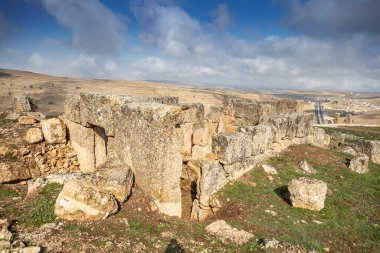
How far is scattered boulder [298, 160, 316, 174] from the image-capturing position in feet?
46.5

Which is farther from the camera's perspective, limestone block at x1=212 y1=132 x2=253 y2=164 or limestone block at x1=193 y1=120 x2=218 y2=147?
limestone block at x1=193 y1=120 x2=218 y2=147

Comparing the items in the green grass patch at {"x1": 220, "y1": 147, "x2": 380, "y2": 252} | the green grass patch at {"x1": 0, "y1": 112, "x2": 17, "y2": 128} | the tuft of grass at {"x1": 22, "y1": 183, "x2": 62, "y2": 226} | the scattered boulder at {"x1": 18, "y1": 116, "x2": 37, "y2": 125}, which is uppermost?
the scattered boulder at {"x1": 18, "y1": 116, "x2": 37, "y2": 125}

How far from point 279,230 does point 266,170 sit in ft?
16.7

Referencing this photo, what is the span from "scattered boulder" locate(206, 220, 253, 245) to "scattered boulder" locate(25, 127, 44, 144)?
27.3 feet

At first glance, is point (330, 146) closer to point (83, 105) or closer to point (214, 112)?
point (214, 112)

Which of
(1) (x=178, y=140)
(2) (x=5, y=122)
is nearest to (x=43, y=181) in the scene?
(1) (x=178, y=140)

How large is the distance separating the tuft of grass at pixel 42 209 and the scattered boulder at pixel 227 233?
168 inches

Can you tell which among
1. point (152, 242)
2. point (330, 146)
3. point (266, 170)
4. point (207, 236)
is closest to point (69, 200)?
point (152, 242)

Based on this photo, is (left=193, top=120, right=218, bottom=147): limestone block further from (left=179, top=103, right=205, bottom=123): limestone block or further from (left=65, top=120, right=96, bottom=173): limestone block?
→ (left=65, top=120, right=96, bottom=173): limestone block

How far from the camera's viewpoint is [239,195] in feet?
37.0

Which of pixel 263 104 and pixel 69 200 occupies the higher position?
pixel 263 104

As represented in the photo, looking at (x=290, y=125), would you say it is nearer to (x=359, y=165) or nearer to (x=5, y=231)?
(x=359, y=165)

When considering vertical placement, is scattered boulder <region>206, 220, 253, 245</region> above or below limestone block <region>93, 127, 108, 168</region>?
below

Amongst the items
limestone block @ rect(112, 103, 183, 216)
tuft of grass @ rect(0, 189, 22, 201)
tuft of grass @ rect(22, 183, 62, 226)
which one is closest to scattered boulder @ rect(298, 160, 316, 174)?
limestone block @ rect(112, 103, 183, 216)
